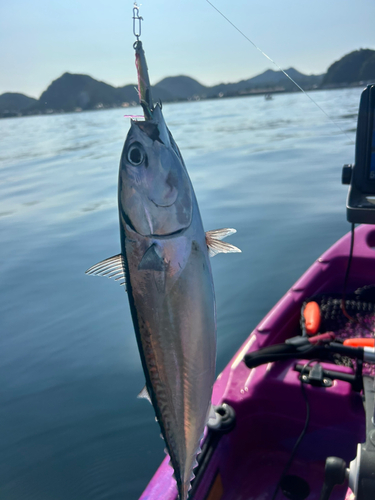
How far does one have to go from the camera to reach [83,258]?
29.0 ft

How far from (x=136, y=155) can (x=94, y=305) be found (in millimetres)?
6033

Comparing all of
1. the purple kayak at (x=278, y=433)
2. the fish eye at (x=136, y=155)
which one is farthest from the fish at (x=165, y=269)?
the purple kayak at (x=278, y=433)

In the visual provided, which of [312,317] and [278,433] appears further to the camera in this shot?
[312,317]

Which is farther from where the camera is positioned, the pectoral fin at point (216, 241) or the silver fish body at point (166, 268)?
the pectoral fin at point (216, 241)

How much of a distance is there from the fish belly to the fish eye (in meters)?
0.27

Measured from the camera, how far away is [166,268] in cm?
115

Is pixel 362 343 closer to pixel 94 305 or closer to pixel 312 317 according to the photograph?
pixel 312 317

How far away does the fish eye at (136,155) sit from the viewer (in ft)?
3.99

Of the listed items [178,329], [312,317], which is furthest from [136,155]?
[312,317]

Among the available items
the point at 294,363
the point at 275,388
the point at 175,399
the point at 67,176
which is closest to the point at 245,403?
the point at 275,388

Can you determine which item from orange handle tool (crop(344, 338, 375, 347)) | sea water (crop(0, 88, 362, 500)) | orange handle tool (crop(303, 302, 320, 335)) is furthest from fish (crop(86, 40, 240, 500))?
sea water (crop(0, 88, 362, 500))

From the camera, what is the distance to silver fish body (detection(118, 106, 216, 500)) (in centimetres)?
115

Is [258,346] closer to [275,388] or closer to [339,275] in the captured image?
[275,388]

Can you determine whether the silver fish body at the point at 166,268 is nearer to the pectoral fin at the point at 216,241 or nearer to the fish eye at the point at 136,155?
the fish eye at the point at 136,155
